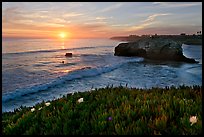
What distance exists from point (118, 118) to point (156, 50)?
41053mm

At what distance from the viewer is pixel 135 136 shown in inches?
121

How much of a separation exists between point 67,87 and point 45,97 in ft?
11.3

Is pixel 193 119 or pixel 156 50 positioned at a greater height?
pixel 193 119

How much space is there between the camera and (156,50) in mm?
43625

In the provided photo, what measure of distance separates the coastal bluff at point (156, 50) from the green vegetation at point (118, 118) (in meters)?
35.5

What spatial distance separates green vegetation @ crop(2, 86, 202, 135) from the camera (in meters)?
3.15

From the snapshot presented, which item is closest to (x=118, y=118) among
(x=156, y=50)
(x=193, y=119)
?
(x=193, y=119)

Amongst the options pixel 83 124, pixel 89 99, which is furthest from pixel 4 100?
pixel 83 124

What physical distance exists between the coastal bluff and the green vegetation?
35.5m

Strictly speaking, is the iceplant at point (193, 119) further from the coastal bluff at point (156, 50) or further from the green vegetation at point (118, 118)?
the coastal bluff at point (156, 50)

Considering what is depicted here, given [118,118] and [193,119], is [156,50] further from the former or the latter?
[193,119]

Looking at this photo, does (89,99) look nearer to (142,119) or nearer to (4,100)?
(142,119)

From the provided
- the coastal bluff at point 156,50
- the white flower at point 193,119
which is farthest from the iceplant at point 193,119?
the coastal bluff at point 156,50

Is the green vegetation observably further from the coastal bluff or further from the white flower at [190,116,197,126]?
the coastal bluff
